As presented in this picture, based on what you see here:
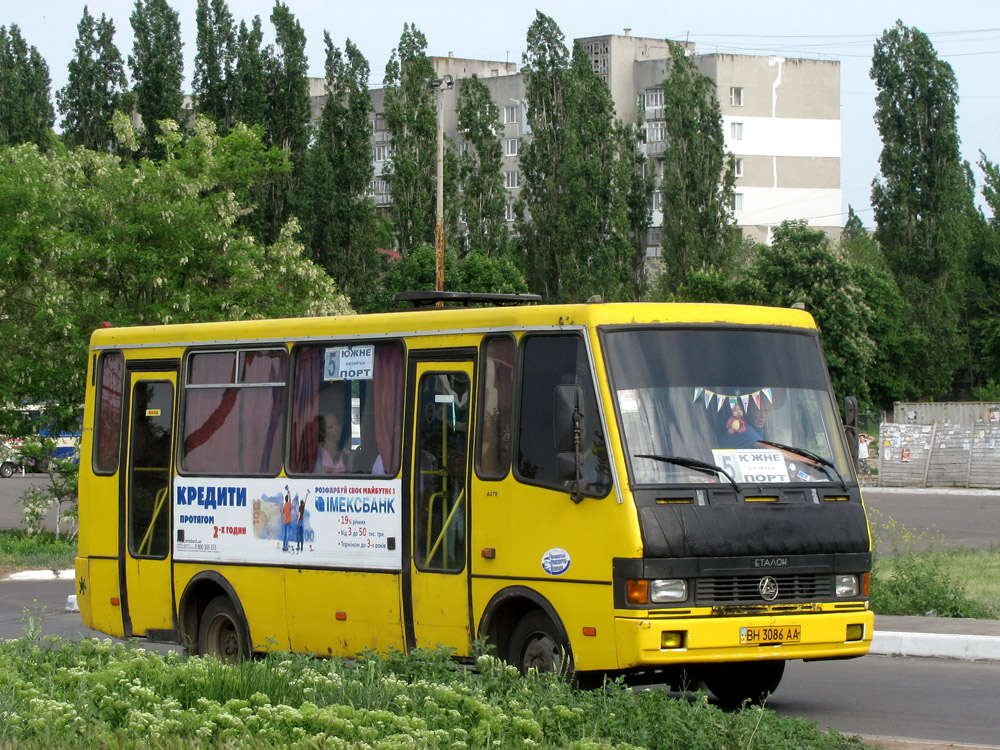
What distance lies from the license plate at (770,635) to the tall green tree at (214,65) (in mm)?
48525

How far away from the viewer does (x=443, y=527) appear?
9.69m

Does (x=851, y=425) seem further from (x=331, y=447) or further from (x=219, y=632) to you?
(x=219, y=632)

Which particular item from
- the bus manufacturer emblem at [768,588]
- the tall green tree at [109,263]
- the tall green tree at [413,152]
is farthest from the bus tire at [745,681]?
the tall green tree at [413,152]

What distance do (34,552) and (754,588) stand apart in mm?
19712

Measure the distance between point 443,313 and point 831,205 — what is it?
86.1 meters

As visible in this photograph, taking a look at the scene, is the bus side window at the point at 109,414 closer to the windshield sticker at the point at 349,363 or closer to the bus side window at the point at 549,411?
the windshield sticker at the point at 349,363

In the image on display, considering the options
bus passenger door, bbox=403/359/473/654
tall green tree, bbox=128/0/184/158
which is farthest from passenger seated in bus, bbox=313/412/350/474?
tall green tree, bbox=128/0/184/158

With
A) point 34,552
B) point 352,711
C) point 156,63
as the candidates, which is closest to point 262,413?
point 352,711

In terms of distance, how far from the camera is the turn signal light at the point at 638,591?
27.1 feet

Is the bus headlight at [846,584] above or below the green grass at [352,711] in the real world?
above

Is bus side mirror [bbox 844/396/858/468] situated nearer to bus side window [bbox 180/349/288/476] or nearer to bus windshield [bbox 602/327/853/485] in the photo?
bus windshield [bbox 602/327/853/485]

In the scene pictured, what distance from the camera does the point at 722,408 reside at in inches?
352

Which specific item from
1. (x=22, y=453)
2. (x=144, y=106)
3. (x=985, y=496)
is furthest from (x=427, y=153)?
(x=22, y=453)

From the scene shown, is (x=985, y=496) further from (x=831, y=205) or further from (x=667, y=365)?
(x=831, y=205)
